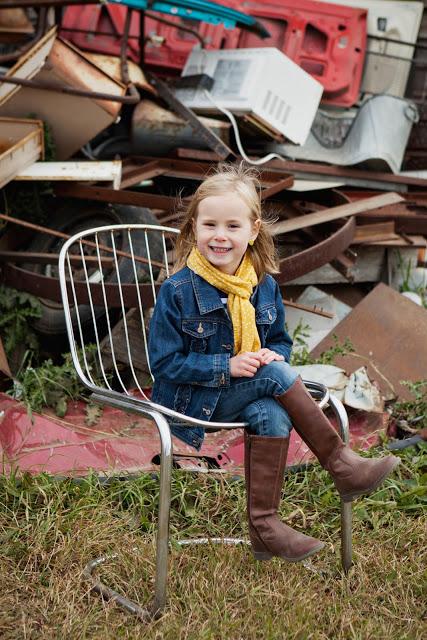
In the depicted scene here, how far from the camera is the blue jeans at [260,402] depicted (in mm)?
2717

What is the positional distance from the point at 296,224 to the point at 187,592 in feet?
8.76

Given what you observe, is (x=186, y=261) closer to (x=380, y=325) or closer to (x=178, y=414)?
(x=178, y=414)

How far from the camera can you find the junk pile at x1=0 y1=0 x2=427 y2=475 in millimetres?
4121

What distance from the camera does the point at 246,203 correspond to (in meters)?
2.81

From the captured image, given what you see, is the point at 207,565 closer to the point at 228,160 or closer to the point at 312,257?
the point at 312,257

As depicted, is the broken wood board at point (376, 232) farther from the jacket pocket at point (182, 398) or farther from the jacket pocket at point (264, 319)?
the jacket pocket at point (182, 398)

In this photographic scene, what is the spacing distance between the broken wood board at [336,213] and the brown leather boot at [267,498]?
8.01 feet

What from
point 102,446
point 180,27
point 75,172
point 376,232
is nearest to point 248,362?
point 102,446

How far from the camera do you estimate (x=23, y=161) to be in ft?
15.2

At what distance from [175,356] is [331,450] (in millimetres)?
559

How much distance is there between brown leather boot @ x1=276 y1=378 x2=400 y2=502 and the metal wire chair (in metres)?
0.14

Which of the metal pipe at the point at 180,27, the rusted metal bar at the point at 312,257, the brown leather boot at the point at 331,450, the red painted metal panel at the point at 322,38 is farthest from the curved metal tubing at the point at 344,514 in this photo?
the red painted metal panel at the point at 322,38

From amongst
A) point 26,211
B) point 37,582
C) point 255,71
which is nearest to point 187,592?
point 37,582

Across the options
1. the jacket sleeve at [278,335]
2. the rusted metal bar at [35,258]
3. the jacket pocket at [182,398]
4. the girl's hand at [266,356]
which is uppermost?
the girl's hand at [266,356]
